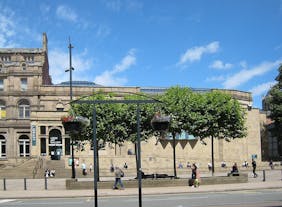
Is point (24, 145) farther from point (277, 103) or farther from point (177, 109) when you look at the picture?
point (277, 103)

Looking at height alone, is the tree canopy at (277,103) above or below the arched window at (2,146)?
above

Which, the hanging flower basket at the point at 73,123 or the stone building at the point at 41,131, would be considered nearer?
the hanging flower basket at the point at 73,123

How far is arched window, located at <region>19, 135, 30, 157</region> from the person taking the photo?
6338 cm

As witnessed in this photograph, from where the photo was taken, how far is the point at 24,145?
63375 millimetres

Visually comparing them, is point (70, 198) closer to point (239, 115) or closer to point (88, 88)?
point (239, 115)

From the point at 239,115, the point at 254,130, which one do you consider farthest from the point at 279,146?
the point at 239,115

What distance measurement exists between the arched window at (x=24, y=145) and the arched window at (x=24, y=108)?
3084 mm

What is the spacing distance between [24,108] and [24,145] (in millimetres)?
5443

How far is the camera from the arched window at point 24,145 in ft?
208

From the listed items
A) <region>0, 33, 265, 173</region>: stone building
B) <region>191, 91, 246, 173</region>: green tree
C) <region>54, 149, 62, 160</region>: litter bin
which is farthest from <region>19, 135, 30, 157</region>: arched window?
<region>191, 91, 246, 173</region>: green tree

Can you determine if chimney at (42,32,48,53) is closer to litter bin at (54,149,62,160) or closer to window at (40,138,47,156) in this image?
window at (40,138,47,156)

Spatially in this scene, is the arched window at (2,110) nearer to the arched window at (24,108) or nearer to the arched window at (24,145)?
the arched window at (24,108)

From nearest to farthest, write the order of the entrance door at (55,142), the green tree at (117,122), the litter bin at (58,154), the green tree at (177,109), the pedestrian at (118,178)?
the pedestrian at (118,178) < the green tree at (117,122) < the green tree at (177,109) < the litter bin at (58,154) < the entrance door at (55,142)

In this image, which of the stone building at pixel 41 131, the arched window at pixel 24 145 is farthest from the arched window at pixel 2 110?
the arched window at pixel 24 145
